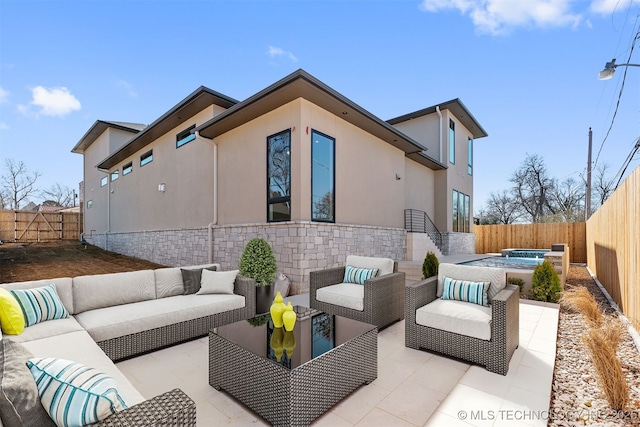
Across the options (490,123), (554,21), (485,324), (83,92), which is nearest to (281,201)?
(485,324)

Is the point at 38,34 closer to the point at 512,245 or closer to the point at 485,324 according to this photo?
the point at 485,324

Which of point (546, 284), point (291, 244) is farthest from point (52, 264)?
point (546, 284)

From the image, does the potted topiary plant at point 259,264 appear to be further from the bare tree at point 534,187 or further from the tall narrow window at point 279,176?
the bare tree at point 534,187

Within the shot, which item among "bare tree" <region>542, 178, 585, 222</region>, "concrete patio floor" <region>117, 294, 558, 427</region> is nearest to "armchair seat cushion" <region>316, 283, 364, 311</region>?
"concrete patio floor" <region>117, 294, 558, 427</region>

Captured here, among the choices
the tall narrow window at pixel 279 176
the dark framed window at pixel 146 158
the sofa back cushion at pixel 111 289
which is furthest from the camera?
the dark framed window at pixel 146 158

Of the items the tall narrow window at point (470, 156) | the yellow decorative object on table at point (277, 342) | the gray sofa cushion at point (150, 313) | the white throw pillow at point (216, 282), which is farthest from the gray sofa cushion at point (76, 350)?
the tall narrow window at point (470, 156)

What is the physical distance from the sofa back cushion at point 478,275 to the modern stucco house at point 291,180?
3.21 metres

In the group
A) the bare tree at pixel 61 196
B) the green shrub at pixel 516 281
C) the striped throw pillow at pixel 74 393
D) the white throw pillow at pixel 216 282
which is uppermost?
the bare tree at pixel 61 196

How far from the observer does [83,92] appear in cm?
1121

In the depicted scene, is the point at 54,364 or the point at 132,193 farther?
the point at 132,193

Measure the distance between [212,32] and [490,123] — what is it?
12889 millimetres

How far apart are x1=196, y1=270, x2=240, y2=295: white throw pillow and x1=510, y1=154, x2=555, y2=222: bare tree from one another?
968 inches

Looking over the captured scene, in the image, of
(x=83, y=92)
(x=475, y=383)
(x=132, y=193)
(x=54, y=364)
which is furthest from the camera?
(x=132, y=193)

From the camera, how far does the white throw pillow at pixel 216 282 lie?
4.11 m
